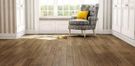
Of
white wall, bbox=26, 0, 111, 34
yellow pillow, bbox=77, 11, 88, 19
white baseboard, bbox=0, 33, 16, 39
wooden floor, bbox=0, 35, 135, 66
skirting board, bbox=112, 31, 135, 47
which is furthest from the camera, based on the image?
white wall, bbox=26, 0, 111, 34

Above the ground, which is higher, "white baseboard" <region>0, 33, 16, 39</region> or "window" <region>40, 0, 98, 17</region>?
"window" <region>40, 0, 98, 17</region>

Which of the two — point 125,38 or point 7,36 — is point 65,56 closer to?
point 125,38

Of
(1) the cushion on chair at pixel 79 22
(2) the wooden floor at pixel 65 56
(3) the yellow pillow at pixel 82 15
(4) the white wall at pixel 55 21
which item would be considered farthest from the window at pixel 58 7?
(2) the wooden floor at pixel 65 56

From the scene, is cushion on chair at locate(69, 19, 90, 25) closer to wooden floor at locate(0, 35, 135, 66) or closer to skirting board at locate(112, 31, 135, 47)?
skirting board at locate(112, 31, 135, 47)

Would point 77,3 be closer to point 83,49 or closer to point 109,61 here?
point 83,49

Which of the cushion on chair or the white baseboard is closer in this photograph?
the white baseboard

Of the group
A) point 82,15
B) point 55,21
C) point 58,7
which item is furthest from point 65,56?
point 58,7

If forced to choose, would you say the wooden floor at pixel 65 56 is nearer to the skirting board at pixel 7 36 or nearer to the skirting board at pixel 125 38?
the skirting board at pixel 125 38

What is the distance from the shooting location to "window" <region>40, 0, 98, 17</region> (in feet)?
29.6

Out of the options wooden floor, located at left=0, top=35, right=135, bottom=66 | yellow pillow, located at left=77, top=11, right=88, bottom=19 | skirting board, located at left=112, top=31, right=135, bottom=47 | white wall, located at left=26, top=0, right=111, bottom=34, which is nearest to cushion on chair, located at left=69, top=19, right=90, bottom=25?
yellow pillow, located at left=77, top=11, right=88, bottom=19

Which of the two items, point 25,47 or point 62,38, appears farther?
point 62,38

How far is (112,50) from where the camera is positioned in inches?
219

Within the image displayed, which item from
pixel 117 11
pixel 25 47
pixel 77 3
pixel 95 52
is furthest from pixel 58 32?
pixel 95 52

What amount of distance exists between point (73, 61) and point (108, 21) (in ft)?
15.5
